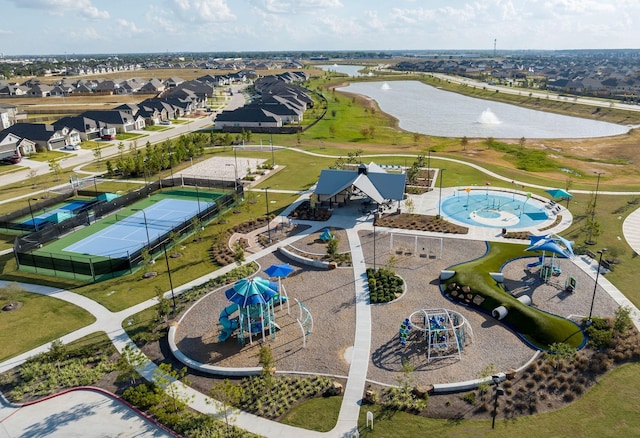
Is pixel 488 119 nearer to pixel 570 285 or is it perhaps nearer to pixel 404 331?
pixel 570 285

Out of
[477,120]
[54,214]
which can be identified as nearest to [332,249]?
[54,214]

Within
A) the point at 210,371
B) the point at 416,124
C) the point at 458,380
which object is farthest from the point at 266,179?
the point at 416,124

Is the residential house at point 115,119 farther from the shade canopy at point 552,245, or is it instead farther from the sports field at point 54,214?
the shade canopy at point 552,245

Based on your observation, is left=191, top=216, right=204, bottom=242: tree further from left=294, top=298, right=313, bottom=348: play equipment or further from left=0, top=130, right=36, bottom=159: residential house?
left=0, top=130, right=36, bottom=159: residential house

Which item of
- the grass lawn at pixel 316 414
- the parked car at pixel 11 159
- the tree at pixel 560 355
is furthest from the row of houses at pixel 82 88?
the tree at pixel 560 355

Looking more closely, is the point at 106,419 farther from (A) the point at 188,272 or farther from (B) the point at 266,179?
(B) the point at 266,179
